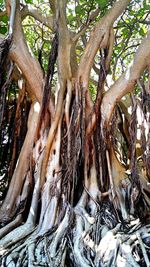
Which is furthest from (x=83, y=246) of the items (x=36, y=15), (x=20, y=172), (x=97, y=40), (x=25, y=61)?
(x=36, y=15)

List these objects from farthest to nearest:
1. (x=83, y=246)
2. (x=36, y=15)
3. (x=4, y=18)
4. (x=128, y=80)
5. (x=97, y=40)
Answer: (x=4, y=18) → (x=36, y=15) → (x=97, y=40) → (x=128, y=80) → (x=83, y=246)


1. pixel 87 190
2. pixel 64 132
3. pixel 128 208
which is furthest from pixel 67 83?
pixel 128 208

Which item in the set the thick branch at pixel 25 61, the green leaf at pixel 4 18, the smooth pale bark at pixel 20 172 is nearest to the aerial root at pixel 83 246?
the smooth pale bark at pixel 20 172

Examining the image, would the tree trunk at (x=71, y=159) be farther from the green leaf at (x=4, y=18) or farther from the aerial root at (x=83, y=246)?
the green leaf at (x=4, y=18)

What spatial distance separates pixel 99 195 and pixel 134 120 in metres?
0.66

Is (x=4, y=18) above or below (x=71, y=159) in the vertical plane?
above

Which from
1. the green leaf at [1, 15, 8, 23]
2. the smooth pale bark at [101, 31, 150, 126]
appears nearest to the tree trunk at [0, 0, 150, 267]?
the smooth pale bark at [101, 31, 150, 126]

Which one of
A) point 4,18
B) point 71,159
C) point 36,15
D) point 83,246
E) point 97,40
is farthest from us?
point 4,18

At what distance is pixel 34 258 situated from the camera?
2.12 m

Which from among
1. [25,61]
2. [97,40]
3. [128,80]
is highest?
[97,40]

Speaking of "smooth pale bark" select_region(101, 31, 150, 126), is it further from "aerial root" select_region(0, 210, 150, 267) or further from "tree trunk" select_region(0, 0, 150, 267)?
"aerial root" select_region(0, 210, 150, 267)

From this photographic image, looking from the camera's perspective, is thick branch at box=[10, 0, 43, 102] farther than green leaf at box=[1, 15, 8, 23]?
No

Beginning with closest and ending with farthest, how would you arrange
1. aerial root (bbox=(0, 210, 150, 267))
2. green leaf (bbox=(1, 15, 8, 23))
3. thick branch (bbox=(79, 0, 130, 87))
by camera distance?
aerial root (bbox=(0, 210, 150, 267)) < thick branch (bbox=(79, 0, 130, 87)) < green leaf (bbox=(1, 15, 8, 23))

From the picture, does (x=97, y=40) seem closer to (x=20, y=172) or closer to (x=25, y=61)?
(x=25, y=61)
